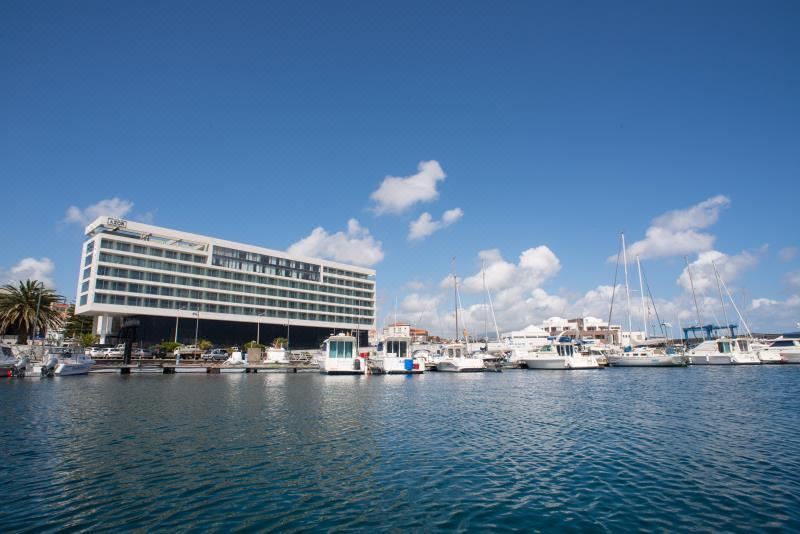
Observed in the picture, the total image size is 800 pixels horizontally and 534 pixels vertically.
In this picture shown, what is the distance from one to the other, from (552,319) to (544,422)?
18050cm

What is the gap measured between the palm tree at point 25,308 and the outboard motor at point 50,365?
17.4m

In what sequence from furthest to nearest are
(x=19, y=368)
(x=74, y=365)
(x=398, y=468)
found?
(x=74, y=365) → (x=19, y=368) → (x=398, y=468)

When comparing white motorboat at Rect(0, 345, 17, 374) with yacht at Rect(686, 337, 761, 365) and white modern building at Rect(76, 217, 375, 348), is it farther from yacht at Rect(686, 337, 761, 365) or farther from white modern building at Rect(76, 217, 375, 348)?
yacht at Rect(686, 337, 761, 365)

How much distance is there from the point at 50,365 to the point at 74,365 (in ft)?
10.8

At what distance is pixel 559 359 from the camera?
87500 millimetres

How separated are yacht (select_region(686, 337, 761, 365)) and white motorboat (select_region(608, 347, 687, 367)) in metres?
5.83

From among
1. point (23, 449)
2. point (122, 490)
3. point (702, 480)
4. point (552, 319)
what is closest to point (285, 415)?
point (23, 449)

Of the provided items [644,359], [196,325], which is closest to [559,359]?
[644,359]

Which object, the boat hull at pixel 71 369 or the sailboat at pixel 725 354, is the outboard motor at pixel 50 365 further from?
the sailboat at pixel 725 354

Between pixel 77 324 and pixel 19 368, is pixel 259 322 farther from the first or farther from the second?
pixel 19 368

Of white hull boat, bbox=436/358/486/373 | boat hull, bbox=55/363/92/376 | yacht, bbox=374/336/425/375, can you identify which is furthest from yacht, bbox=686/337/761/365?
boat hull, bbox=55/363/92/376

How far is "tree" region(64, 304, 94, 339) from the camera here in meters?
114

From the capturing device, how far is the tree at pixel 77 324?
113938 millimetres

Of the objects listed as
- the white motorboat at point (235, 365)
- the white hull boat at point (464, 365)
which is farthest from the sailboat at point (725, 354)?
the white motorboat at point (235, 365)
